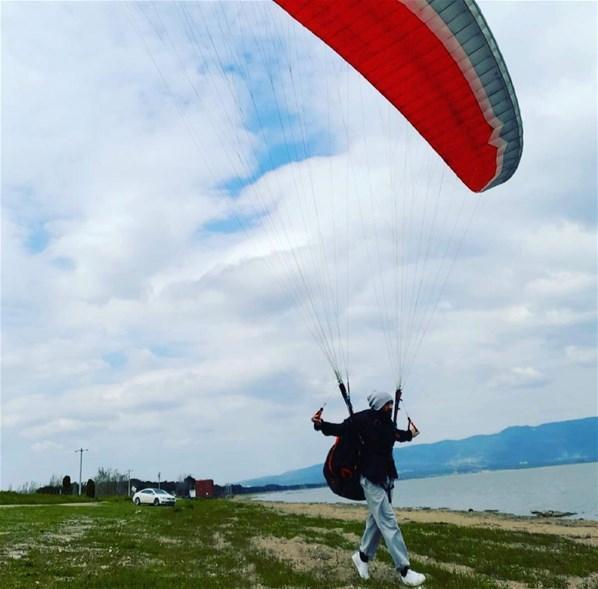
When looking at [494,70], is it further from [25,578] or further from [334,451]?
[25,578]

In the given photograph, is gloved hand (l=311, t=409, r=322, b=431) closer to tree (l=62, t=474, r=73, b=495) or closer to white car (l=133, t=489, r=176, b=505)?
white car (l=133, t=489, r=176, b=505)

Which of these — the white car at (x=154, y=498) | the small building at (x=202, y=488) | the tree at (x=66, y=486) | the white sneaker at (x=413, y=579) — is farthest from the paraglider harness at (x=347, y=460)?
the small building at (x=202, y=488)

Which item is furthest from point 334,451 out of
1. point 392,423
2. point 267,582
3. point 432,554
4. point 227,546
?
point 227,546

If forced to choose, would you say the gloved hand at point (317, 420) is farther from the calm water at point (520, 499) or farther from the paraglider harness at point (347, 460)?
the calm water at point (520, 499)

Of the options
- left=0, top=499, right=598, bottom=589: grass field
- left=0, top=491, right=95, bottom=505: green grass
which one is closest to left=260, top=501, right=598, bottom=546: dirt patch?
left=0, top=499, right=598, bottom=589: grass field

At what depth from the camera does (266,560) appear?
10.4 metres

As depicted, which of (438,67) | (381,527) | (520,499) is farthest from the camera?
(520,499)

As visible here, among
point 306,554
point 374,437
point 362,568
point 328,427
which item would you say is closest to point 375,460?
point 374,437

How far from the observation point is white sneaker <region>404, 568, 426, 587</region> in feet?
26.2

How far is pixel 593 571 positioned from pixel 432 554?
8.76 ft

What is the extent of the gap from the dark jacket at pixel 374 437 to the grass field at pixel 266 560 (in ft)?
4.34

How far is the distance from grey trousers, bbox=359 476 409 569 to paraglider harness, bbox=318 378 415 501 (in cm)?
14

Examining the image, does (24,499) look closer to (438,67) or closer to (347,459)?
(347,459)

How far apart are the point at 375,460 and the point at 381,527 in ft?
2.74
